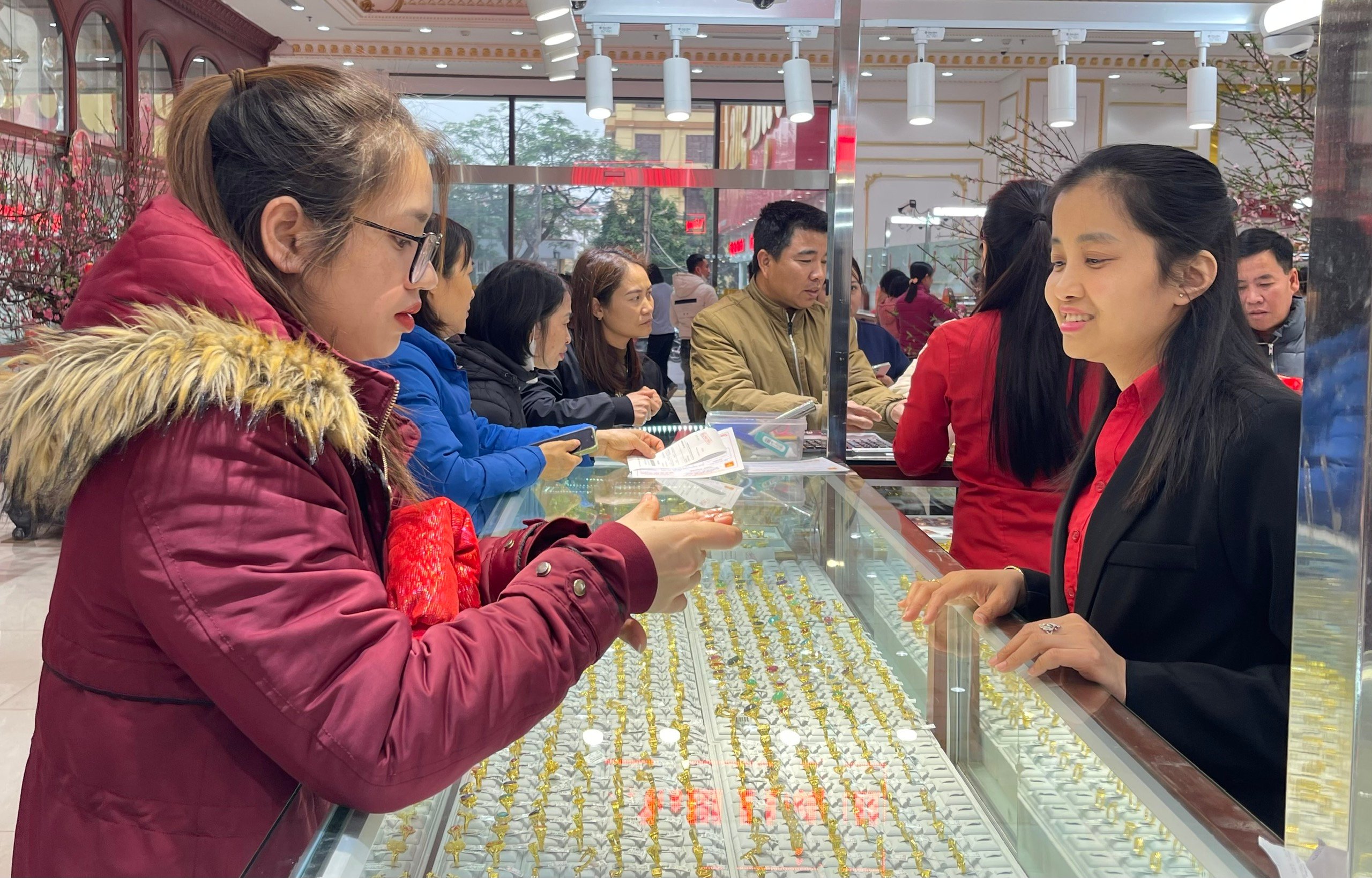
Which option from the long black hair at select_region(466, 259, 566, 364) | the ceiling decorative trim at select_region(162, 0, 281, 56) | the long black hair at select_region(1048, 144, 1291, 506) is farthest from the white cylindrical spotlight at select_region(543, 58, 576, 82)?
the ceiling decorative trim at select_region(162, 0, 281, 56)

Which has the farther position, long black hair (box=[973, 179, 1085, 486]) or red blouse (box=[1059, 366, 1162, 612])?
long black hair (box=[973, 179, 1085, 486])

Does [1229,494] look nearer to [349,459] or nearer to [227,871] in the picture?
[349,459]

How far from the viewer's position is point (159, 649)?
2.98 feet

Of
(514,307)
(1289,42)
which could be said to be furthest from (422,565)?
(1289,42)

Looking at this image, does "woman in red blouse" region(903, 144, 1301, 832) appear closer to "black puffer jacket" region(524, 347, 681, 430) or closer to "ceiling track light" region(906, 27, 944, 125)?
"black puffer jacket" region(524, 347, 681, 430)

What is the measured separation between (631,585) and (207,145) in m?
0.55

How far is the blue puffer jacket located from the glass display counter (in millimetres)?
831

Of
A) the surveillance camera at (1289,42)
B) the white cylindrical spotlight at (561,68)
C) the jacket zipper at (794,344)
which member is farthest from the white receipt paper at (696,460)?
the surveillance camera at (1289,42)

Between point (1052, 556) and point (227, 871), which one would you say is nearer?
point (227, 871)

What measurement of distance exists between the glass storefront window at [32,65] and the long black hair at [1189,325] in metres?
7.66

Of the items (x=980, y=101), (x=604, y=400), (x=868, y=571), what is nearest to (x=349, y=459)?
(x=868, y=571)

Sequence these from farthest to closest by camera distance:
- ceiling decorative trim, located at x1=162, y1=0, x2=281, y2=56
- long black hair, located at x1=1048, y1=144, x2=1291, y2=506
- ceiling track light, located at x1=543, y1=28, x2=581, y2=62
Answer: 1. ceiling decorative trim, located at x1=162, y1=0, x2=281, y2=56
2. ceiling track light, located at x1=543, y1=28, x2=581, y2=62
3. long black hair, located at x1=1048, y1=144, x2=1291, y2=506

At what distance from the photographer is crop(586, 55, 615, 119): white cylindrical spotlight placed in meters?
3.73

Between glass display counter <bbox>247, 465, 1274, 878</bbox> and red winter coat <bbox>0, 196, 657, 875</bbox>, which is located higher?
red winter coat <bbox>0, 196, 657, 875</bbox>
